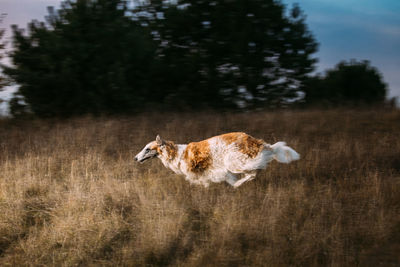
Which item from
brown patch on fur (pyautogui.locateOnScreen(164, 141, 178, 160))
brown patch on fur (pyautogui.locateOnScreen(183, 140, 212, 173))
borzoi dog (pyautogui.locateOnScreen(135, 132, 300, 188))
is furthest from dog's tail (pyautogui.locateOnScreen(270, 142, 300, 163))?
brown patch on fur (pyautogui.locateOnScreen(164, 141, 178, 160))

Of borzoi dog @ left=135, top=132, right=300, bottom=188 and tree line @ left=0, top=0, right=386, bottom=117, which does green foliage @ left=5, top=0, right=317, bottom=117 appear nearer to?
tree line @ left=0, top=0, right=386, bottom=117

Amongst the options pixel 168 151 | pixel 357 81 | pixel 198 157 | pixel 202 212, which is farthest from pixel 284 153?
pixel 357 81

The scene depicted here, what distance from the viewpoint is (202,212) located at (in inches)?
230

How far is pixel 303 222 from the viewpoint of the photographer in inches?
216

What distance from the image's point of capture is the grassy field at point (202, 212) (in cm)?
473

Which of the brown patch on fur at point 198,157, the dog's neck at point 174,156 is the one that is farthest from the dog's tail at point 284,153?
the dog's neck at point 174,156

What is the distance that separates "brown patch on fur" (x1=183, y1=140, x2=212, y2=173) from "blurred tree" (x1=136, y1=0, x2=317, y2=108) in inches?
384

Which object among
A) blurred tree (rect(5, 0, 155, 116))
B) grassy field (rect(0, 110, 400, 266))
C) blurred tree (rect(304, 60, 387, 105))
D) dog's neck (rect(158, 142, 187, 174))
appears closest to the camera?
grassy field (rect(0, 110, 400, 266))

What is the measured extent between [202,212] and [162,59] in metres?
12.5

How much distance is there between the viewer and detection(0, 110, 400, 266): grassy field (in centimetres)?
473

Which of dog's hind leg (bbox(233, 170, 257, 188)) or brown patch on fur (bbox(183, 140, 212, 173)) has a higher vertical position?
brown patch on fur (bbox(183, 140, 212, 173))

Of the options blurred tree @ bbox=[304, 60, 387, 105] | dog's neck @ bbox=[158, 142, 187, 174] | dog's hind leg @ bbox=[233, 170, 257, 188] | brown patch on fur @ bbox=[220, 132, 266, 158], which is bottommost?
dog's hind leg @ bbox=[233, 170, 257, 188]

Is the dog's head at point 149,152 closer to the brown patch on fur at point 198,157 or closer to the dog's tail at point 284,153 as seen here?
the brown patch on fur at point 198,157

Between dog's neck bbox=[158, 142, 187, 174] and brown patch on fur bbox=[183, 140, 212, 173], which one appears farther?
dog's neck bbox=[158, 142, 187, 174]
